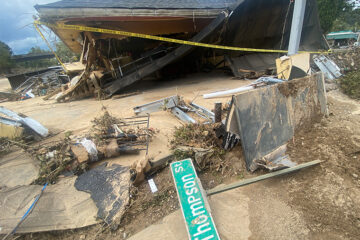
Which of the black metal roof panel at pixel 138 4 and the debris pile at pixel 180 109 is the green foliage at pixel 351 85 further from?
the black metal roof panel at pixel 138 4

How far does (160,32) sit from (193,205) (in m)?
7.88

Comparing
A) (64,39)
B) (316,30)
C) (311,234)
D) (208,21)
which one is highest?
(64,39)

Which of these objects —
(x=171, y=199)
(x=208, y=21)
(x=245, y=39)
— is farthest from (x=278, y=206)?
(x=245, y=39)

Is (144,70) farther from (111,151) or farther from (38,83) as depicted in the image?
(38,83)

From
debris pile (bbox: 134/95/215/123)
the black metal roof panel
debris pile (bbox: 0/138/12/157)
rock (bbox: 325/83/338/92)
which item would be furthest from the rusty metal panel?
the black metal roof panel

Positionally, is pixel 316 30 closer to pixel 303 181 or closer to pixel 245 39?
pixel 245 39

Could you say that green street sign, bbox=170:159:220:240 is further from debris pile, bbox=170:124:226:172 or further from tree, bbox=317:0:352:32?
tree, bbox=317:0:352:32

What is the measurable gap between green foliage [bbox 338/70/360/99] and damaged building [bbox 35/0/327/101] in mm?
2961

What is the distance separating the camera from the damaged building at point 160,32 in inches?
212

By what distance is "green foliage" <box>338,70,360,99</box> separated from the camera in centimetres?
453

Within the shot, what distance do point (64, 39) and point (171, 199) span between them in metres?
9.92

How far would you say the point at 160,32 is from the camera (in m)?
7.74

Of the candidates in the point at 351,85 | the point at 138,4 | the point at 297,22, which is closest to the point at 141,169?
the point at 138,4

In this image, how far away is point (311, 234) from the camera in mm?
1589
